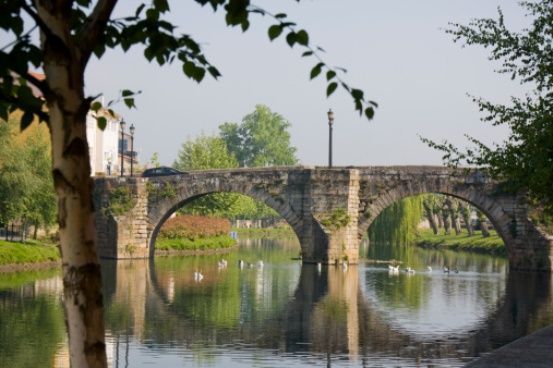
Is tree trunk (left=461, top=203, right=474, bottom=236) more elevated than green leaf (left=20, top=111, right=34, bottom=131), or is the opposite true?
tree trunk (left=461, top=203, right=474, bottom=236)

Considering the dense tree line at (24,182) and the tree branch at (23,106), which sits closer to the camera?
the tree branch at (23,106)

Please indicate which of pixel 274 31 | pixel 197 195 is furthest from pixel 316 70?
pixel 197 195

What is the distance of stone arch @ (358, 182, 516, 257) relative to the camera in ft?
147

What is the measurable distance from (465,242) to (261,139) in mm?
62647

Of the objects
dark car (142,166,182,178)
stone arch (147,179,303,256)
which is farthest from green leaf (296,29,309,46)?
dark car (142,166,182,178)

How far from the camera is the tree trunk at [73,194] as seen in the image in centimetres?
614

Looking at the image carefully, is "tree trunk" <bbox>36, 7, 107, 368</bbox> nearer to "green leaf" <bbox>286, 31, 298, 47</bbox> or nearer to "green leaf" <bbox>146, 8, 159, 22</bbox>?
"green leaf" <bbox>146, 8, 159, 22</bbox>

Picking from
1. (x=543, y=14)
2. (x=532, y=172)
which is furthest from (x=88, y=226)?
(x=543, y=14)

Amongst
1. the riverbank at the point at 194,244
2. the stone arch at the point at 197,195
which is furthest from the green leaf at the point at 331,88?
the riverbank at the point at 194,244

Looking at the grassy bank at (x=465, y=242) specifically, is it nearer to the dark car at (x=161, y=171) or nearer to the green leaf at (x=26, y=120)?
the dark car at (x=161, y=171)

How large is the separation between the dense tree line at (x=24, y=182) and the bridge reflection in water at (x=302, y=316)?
5331 millimetres

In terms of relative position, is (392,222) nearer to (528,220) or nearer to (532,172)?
(528,220)

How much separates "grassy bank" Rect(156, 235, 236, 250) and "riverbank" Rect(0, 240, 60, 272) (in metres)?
11.8

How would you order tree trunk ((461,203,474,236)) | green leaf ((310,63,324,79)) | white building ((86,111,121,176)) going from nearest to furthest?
green leaf ((310,63,324,79)), tree trunk ((461,203,474,236)), white building ((86,111,121,176))
